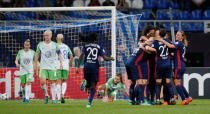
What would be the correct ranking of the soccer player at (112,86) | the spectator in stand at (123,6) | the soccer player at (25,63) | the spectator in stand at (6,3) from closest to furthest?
1. the soccer player at (112,86)
2. the soccer player at (25,63)
3. the spectator in stand at (123,6)
4. the spectator in stand at (6,3)

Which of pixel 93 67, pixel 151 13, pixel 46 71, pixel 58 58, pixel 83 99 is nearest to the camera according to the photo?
pixel 93 67

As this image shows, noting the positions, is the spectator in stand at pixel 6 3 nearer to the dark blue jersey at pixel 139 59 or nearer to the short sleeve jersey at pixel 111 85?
the short sleeve jersey at pixel 111 85

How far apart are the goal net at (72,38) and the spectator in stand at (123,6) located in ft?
6.33

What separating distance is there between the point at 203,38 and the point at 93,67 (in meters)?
7.08

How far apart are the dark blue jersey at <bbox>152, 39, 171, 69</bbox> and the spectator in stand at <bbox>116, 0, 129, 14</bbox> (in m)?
7.81

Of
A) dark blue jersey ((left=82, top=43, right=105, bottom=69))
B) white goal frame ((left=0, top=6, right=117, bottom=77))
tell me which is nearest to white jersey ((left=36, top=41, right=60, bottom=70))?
dark blue jersey ((left=82, top=43, right=105, bottom=69))

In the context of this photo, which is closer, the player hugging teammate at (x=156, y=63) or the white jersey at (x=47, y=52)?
the player hugging teammate at (x=156, y=63)

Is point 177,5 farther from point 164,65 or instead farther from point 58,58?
point 164,65

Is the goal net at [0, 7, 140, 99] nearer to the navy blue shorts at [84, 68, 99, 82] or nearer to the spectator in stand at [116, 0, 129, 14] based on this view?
the spectator in stand at [116, 0, 129, 14]

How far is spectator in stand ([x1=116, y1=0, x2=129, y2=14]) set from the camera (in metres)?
22.6

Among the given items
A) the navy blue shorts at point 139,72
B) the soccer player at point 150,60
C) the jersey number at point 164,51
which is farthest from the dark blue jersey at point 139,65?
the jersey number at point 164,51

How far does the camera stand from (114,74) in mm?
18750

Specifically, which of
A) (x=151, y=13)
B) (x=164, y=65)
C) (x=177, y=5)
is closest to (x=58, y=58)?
(x=164, y=65)

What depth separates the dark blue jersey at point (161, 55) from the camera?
1483 cm
